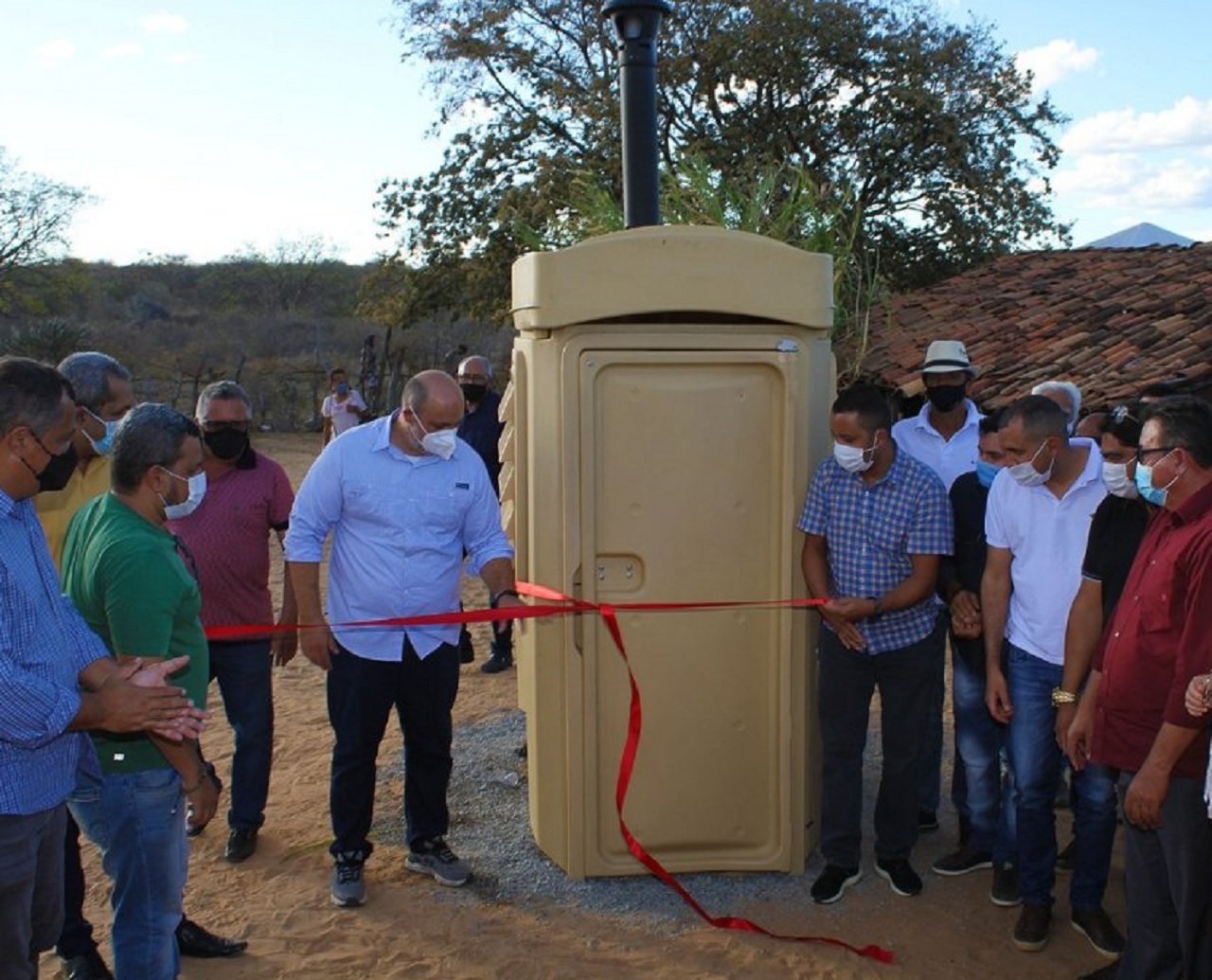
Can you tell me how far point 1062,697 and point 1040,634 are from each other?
0.80 ft

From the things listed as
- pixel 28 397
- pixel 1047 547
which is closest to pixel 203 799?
pixel 28 397

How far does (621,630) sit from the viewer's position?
4.55 m

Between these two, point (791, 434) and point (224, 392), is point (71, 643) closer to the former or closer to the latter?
point (224, 392)

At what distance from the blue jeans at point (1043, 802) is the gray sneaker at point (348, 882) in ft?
8.51

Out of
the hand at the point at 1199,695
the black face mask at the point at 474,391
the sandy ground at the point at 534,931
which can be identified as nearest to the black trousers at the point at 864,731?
the sandy ground at the point at 534,931

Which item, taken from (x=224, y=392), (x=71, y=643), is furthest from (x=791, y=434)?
(x=71, y=643)

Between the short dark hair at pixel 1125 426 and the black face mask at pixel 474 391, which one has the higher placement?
the black face mask at pixel 474 391

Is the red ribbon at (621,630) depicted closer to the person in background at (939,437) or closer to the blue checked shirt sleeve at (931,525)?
the blue checked shirt sleeve at (931,525)

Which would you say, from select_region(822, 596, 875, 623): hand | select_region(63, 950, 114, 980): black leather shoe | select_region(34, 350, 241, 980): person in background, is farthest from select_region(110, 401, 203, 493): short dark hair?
select_region(822, 596, 875, 623): hand

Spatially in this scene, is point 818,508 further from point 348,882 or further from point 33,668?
point 33,668

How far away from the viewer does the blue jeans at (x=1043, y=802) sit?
13.7 ft

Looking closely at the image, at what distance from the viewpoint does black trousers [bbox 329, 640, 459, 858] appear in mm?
4512

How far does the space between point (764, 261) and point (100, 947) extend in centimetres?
363

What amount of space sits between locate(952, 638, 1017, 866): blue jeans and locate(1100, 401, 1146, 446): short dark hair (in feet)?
3.76
